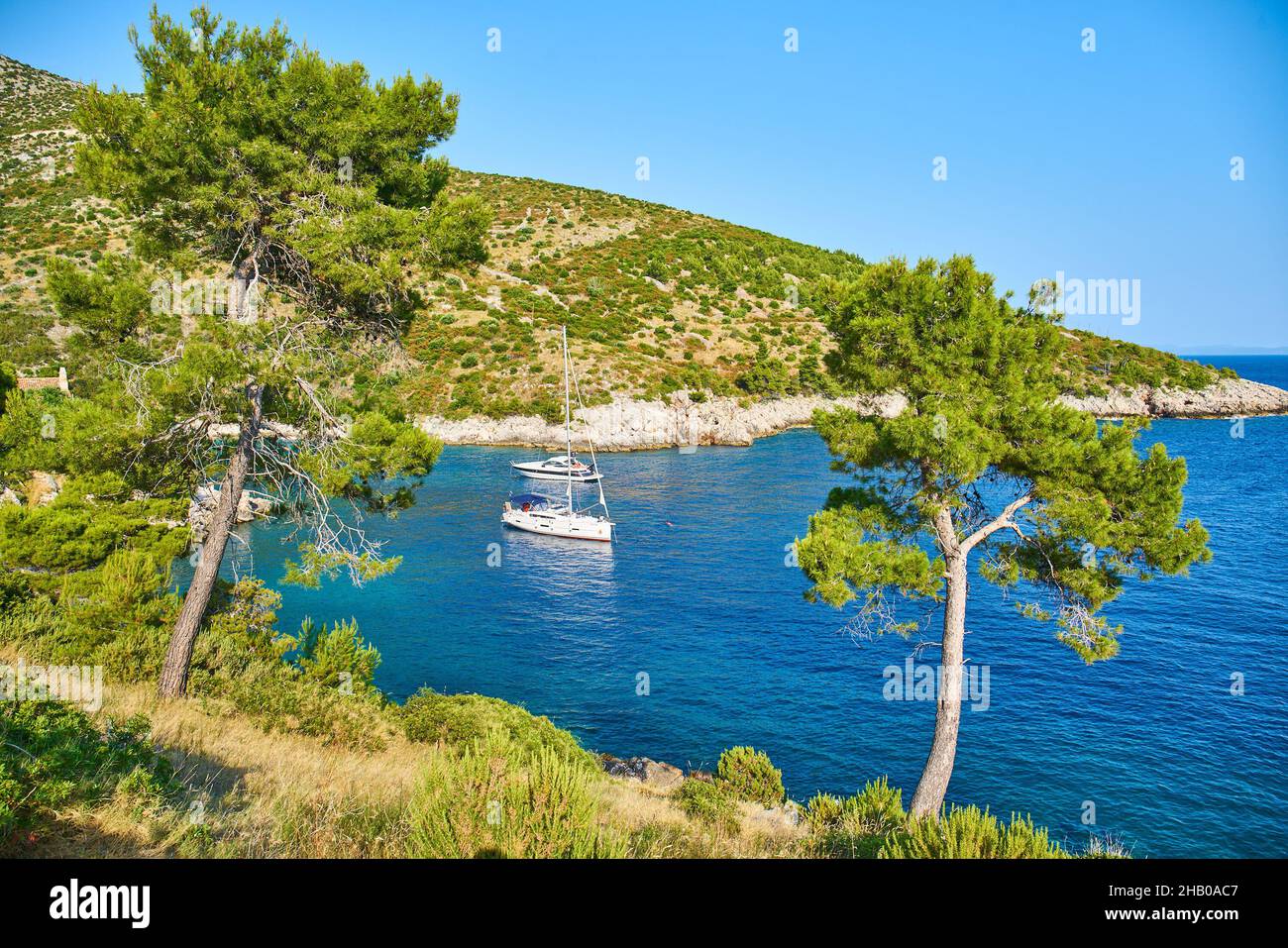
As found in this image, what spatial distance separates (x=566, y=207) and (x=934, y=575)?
100 meters

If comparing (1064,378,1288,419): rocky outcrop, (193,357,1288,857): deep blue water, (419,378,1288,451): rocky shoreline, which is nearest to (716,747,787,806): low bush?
(193,357,1288,857): deep blue water

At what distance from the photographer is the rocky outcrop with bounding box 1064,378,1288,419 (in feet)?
273

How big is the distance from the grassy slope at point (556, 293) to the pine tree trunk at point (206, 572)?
2760 centimetres

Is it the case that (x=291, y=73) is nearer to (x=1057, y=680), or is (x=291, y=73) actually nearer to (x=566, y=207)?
(x=1057, y=680)

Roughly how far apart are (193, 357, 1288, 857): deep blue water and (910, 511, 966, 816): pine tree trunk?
4997mm

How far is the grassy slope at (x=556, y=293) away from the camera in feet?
183

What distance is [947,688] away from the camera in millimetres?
11867

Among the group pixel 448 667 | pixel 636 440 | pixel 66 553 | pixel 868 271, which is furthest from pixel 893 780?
pixel 636 440

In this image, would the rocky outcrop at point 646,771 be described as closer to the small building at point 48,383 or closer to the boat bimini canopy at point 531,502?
the small building at point 48,383

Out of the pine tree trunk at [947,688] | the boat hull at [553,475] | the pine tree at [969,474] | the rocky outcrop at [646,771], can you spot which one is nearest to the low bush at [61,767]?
the pine tree at [969,474]

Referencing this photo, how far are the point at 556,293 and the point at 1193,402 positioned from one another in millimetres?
79946

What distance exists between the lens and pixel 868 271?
12.4 meters

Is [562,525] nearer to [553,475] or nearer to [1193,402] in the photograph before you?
[553,475]

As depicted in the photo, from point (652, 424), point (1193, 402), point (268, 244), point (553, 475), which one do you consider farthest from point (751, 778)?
point (1193, 402)
